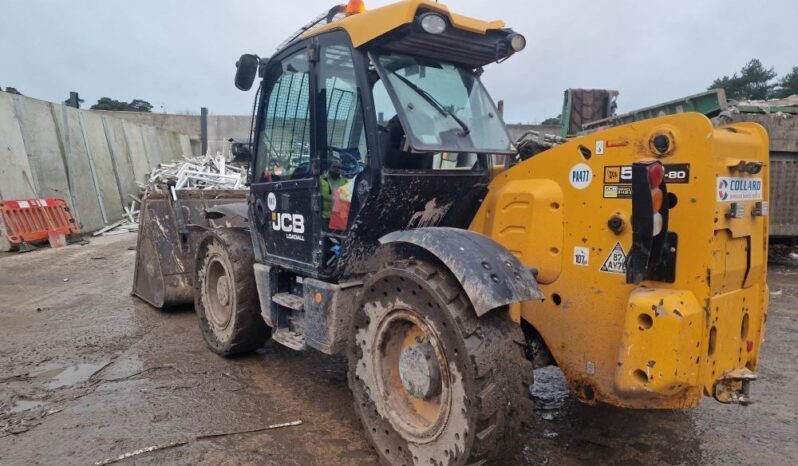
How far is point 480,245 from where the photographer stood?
2701 millimetres

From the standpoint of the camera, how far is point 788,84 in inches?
931

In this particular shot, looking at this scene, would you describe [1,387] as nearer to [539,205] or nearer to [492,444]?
[492,444]

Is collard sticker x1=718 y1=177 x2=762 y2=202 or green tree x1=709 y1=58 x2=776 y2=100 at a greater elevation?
green tree x1=709 y1=58 x2=776 y2=100

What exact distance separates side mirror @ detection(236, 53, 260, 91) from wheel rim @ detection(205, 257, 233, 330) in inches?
61.7

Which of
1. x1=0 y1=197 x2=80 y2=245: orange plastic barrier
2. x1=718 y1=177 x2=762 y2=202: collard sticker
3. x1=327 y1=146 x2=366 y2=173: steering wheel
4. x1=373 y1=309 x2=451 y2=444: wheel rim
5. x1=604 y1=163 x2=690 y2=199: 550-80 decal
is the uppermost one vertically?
x1=327 y1=146 x2=366 y2=173: steering wheel

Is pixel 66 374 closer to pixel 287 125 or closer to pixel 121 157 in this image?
pixel 287 125

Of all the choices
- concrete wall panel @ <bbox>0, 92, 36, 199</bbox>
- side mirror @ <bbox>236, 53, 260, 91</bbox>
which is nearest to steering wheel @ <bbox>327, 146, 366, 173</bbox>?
side mirror @ <bbox>236, 53, 260, 91</bbox>

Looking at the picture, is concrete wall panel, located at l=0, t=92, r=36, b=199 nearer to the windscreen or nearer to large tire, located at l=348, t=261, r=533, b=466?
the windscreen

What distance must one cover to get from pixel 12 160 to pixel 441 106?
11.2m

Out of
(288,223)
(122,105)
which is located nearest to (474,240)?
(288,223)

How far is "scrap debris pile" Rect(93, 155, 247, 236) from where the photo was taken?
43.8ft

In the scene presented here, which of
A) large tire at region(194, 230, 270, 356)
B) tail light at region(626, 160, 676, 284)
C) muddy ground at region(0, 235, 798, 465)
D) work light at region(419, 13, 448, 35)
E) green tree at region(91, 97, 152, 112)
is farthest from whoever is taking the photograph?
green tree at region(91, 97, 152, 112)

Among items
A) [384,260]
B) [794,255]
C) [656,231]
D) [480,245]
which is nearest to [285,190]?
[384,260]

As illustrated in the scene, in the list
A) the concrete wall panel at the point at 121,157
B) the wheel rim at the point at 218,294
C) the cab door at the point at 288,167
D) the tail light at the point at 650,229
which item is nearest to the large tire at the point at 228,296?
the wheel rim at the point at 218,294
